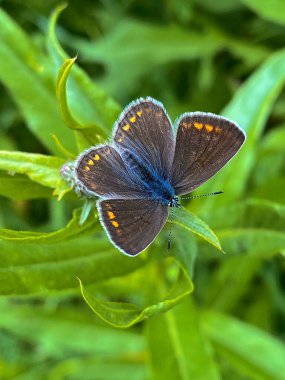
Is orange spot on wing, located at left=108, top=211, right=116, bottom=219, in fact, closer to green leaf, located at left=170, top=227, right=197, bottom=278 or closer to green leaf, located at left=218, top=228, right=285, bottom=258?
green leaf, located at left=170, top=227, right=197, bottom=278

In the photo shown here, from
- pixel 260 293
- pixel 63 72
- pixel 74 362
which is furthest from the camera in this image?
pixel 260 293

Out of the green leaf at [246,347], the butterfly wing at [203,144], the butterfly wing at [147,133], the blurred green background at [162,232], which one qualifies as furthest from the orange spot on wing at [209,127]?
the green leaf at [246,347]

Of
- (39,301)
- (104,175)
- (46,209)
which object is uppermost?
(104,175)

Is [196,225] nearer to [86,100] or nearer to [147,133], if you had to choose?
[147,133]

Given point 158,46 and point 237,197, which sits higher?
point 158,46

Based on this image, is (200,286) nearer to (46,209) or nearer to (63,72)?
(46,209)

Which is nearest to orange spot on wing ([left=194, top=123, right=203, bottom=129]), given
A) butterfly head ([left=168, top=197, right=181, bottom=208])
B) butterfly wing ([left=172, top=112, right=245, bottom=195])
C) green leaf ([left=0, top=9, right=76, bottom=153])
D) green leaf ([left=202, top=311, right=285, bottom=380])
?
butterfly wing ([left=172, top=112, right=245, bottom=195])

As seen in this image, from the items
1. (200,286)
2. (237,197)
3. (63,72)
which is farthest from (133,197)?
(200,286)
